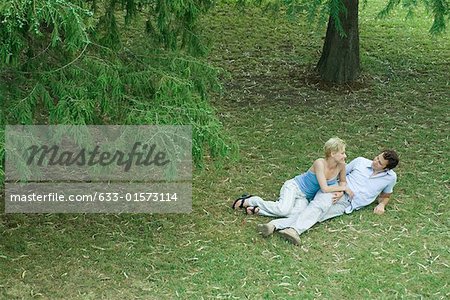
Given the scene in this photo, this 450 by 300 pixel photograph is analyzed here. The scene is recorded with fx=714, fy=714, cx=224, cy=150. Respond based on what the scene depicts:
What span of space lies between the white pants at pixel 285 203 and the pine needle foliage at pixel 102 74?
37.2 inches

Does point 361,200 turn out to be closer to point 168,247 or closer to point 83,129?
point 168,247

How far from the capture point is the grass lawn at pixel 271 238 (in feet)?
16.1

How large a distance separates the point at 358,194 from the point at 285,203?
2.17ft

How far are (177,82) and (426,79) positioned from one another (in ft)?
19.1

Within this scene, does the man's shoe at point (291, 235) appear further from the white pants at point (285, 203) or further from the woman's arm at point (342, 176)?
the woman's arm at point (342, 176)

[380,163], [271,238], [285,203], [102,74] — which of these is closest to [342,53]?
[380,163]

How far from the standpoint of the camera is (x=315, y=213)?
18.8 ft

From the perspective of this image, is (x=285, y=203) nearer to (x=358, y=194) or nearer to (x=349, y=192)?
(x=349, y=192)

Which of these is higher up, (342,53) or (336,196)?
(342,53)

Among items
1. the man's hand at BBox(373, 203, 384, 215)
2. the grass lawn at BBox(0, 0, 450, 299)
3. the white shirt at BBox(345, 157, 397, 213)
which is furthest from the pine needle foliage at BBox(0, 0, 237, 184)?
the man's hand at BBox(373, 203, 384, 215)

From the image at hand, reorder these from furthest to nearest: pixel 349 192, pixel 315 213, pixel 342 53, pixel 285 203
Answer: pixel 342 53 → pixel 349 192 → pixel 285 203 → pixel 315 213

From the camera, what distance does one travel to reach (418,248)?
5.46 meters

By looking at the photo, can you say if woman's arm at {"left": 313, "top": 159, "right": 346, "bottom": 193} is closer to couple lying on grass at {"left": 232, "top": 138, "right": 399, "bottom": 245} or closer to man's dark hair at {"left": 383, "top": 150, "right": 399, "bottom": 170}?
couple lying on grass at {"left": 232, "top": 138, "right": 399, "bottom": 245}

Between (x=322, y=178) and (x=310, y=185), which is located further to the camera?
(x=310, y=185)
